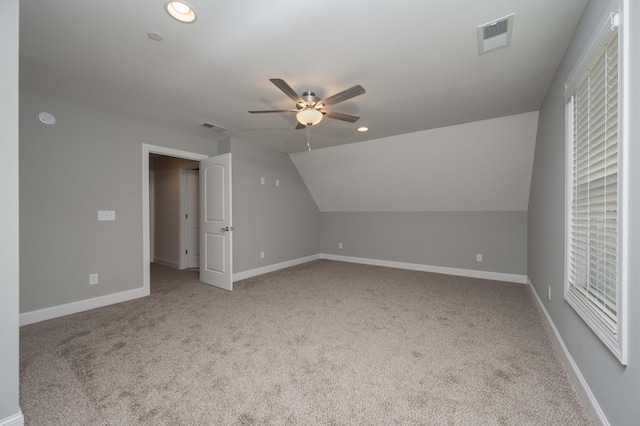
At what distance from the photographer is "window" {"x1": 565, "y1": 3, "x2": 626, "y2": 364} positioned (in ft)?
4.29

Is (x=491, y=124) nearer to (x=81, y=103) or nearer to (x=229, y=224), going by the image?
(x=229, y=224)

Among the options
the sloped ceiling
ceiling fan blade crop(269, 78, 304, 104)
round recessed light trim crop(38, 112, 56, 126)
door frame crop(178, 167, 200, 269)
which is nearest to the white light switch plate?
round recessed light trim crop(38, 112, 56, 126)

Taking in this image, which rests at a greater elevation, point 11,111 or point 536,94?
point 536,94

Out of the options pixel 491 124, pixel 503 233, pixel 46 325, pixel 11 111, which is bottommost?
pixel 46 325

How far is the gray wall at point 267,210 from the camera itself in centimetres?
476

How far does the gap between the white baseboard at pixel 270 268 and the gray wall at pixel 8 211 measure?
10.6ft

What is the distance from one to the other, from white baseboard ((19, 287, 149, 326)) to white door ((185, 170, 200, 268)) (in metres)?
1.98

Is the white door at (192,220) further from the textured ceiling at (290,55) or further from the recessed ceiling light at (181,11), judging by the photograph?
the recessed ceiling light at (181,11)

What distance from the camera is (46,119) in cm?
306

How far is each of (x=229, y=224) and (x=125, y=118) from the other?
1968 mm

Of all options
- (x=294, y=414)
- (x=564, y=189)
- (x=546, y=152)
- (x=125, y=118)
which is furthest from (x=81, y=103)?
(x=546, y=152)

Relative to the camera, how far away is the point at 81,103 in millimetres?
3223

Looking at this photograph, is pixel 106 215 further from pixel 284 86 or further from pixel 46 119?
pixel 284 86

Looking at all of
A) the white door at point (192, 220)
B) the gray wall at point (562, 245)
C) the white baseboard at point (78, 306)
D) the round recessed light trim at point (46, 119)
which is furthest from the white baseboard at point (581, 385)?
the white door at point (192, 220)
